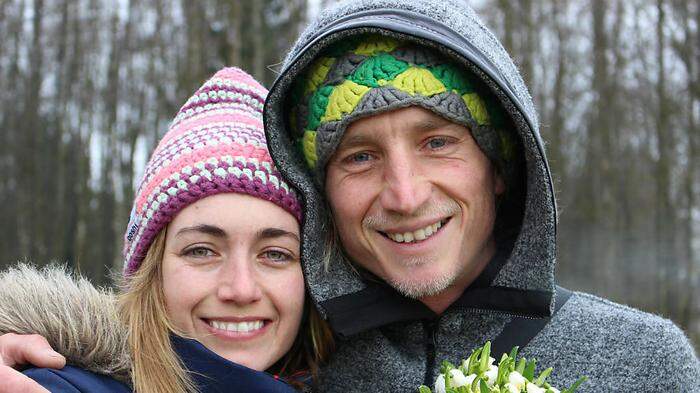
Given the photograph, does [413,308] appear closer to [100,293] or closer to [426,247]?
[426,247]

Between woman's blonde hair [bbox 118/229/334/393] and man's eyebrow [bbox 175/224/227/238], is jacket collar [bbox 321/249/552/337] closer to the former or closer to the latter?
woman's blonde hair [bbox 118/229/334/393]

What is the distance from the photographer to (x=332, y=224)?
2838 millimetres

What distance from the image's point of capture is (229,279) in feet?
8.31

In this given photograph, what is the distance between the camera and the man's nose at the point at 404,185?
2463 millimetres

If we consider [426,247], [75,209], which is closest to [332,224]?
[426,247]

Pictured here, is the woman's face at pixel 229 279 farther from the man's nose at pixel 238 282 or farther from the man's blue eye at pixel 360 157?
the man's blue eye at pixel 360 157

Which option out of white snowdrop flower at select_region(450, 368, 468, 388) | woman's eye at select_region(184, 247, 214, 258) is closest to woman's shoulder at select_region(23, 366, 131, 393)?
woman's eye at select_region(184, 247, 214, 258)

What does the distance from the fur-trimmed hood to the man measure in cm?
73

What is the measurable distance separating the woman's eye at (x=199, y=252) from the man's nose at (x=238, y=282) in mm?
70

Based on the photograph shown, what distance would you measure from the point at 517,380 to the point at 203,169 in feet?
4.50

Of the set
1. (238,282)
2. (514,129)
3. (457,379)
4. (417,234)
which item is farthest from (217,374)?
(514,129)

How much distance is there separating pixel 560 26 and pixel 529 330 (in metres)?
20.3

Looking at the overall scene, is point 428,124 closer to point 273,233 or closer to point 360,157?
point 360,157

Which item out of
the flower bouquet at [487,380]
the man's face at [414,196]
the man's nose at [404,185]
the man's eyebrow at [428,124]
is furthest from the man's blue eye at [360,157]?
the flower bouquet at [487,380]
